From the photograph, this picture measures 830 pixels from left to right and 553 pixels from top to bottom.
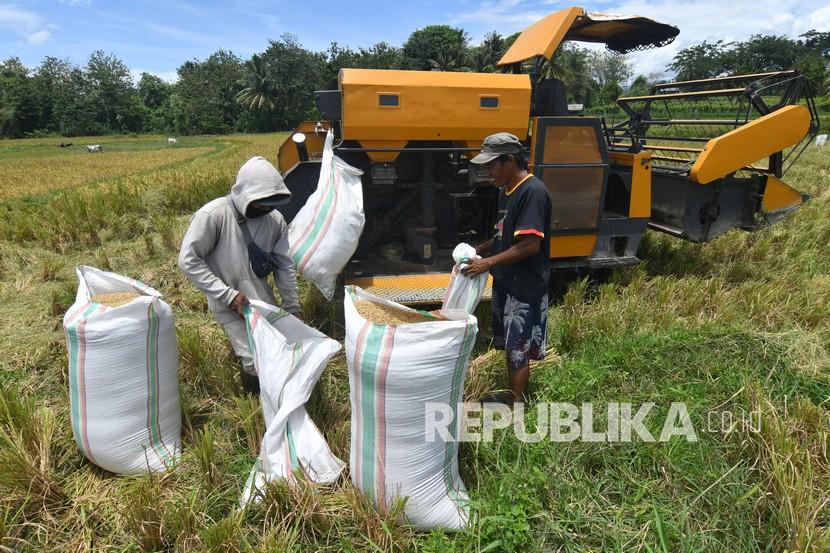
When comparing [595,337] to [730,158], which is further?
[730,158]

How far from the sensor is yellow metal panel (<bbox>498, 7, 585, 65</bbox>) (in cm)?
398

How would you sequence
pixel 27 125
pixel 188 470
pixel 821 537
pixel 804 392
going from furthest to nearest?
1. pixel 27 125
2. pixel 804 392
3. pixel 188 470
4. pixel 821 537

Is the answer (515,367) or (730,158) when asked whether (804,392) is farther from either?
(730,158)

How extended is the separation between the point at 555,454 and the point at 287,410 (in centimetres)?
132

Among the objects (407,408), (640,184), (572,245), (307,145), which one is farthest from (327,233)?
(640,184)

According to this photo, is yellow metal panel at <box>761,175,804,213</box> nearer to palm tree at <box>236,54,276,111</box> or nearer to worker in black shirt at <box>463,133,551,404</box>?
worker in black shirt at <box>463,133,551,404</box>

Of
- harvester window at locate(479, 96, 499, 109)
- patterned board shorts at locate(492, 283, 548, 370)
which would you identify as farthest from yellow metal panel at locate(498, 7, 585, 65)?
patterned board shorts at locate(492, 283, 548, 370)

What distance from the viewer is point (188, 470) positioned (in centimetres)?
235

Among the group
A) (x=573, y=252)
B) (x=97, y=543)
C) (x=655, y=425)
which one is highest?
(x=573, y=252)

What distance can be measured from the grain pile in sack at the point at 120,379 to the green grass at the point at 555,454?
0.47 feet

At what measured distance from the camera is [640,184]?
170 inches

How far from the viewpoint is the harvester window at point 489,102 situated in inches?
149

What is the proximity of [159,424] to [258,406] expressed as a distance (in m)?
0.48

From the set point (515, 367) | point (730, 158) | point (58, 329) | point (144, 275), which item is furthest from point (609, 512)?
point (144, 275)
